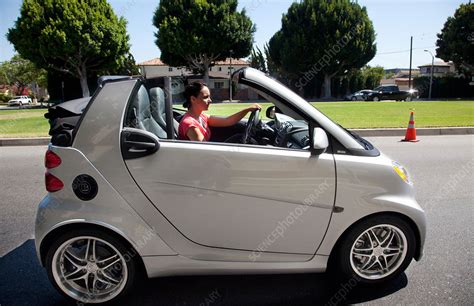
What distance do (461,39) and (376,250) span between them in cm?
4501

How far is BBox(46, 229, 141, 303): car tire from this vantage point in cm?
235

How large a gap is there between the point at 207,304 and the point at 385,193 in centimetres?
150

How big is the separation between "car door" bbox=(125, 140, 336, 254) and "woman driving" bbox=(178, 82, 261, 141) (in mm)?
304

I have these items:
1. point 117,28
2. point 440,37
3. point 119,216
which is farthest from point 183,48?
point 119,216

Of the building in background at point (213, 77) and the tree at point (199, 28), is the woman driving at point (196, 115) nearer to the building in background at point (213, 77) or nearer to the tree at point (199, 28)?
the building in background at point (213, 77)

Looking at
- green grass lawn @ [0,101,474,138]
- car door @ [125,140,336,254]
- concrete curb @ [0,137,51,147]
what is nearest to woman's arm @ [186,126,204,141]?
car door @ [125,140,336,254]

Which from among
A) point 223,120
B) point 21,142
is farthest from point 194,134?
point 21,142

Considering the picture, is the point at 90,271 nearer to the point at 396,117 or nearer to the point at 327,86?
the point at 396,117

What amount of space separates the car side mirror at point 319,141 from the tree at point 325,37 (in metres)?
37.2

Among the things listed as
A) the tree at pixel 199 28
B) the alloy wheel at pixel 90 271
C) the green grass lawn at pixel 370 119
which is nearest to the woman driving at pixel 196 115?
the alloy wheel at pixel 90 271

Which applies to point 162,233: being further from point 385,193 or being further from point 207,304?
point 385,193

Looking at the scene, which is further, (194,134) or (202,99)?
(202,99)

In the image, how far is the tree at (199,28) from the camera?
36188 mm

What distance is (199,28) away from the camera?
36281 mm
